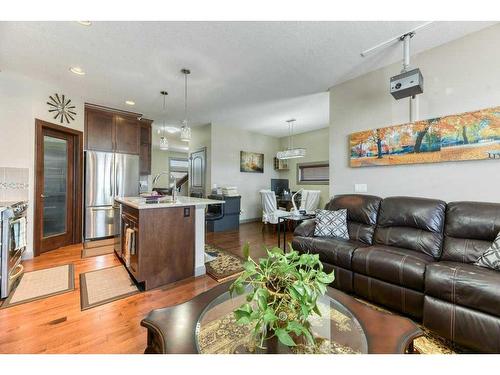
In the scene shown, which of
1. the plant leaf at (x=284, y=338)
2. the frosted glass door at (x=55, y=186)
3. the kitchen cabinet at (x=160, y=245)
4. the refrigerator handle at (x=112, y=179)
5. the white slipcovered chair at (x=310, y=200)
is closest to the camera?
the plant leaf at (x=284, y=338)

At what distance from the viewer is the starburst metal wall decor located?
11.3 ft

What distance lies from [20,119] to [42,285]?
7.86 ft

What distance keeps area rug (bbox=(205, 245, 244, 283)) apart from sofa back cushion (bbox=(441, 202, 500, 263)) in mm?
2237

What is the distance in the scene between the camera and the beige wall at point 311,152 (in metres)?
6.08

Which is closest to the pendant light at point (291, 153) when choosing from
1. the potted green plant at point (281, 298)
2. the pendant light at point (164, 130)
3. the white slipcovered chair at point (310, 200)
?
the white slipcovered chair at point (310, 200)

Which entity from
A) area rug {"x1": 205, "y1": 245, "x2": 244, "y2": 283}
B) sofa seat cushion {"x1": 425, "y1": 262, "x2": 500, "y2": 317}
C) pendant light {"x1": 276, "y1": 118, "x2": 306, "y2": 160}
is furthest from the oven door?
pendant light {"x1": 276, "y1": 118, "x2": 306, "y2": 160}

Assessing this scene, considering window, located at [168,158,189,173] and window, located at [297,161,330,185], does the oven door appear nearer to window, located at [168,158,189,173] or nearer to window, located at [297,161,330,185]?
window, located at [297,161,330,185]

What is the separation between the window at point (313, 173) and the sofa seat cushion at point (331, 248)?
383cm

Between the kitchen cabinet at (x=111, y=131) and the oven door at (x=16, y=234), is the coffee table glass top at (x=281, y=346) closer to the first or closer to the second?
the oven door at (x=16, y=234)

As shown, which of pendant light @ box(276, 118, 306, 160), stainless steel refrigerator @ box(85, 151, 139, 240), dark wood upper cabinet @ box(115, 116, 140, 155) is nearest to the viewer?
stainless steel refrigerator @ box(85, 151, 139, 240)

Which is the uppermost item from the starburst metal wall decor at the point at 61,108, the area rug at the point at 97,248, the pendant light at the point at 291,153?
the starburst metal wall decor at the point at 61,108

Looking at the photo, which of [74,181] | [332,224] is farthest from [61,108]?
[332,224]

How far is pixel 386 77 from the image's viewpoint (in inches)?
113

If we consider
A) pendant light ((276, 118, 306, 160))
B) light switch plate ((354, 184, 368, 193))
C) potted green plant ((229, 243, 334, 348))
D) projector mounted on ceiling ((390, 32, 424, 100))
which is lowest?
potted green plant ((229, 243, 334, 348))
